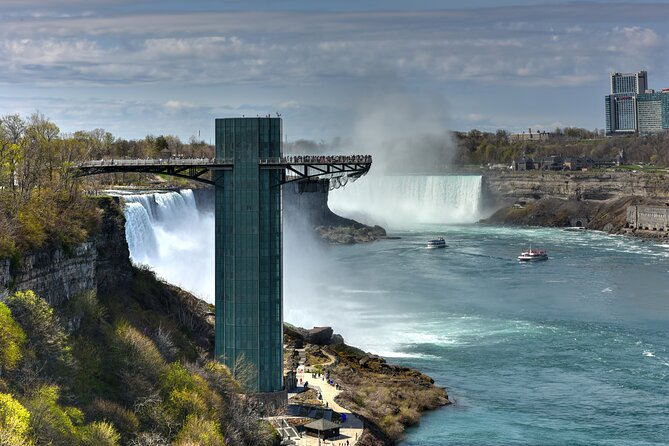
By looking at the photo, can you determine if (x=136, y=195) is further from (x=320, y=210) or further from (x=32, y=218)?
(x=320, y=210)

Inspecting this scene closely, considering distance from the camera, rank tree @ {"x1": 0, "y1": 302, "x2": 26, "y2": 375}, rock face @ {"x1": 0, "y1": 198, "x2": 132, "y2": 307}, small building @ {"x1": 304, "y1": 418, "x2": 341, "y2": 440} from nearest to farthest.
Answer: tree @ {"x1": 0, "y1": 302, "x2": 26, "y2": 375}
rock face @ {"x1": 0, "y1": 198, "x2": 132, "y2": 307}
small building @ {"x1": 304, "y1": 418, "x2": 341, "y2": 440}

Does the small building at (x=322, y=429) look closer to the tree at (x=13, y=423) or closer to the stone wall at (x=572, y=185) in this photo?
the tree at (x=13, y=423)

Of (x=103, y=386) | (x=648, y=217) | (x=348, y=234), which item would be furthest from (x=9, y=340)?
(x=648, y=217)

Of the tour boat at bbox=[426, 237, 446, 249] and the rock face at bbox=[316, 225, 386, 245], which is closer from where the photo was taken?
the tour boat at bbox=[426, 237, 446, 249]

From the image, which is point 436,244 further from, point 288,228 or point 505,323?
point 505,323

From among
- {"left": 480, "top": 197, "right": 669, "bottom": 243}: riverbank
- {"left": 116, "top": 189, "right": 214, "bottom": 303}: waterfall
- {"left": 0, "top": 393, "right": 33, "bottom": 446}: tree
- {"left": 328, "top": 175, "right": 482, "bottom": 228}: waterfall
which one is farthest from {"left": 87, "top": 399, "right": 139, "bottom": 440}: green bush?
{"left": 328, "top": 175, "right": 482, "bottom": 228}: waterfall

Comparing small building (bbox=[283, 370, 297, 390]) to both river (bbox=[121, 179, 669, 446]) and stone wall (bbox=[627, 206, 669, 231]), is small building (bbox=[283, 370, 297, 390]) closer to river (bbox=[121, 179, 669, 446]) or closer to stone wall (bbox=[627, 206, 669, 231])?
river (bbox=[121, 179, 669, 446])

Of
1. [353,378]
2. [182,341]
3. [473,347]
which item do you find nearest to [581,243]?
[473,347]
